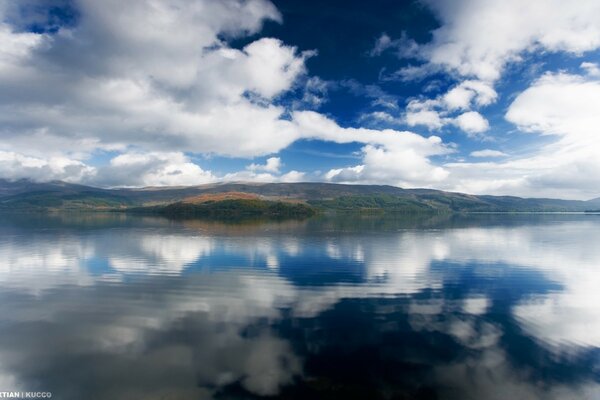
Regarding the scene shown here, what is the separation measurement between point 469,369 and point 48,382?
1932 cm

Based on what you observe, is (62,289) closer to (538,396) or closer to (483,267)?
(538,396)

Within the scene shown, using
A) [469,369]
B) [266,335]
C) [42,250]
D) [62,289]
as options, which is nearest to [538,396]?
[469,369]

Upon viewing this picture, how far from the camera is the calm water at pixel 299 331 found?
14219 mm

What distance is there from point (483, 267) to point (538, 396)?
95.2ft

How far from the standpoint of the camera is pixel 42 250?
50.4m

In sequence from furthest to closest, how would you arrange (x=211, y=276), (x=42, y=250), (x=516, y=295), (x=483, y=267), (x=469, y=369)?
(x=42, y=250) < (x=483, y=267) < (x=211, y=276) < (x=516, y=295) < (x=469, y=369)

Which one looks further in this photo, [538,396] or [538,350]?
[538,350]

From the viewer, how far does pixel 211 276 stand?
3391cm

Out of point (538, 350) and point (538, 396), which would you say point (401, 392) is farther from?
point (538, 350)

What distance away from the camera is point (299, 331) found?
19.5 meters

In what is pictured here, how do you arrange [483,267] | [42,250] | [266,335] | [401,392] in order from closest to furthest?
1. [401,392]
2. [266,335]
3. [483,267]
4. [42,250]

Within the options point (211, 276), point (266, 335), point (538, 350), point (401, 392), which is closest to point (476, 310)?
point (538, 350)

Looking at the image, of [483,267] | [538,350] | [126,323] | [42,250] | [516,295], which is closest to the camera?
[538,350]

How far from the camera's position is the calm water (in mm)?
14219
